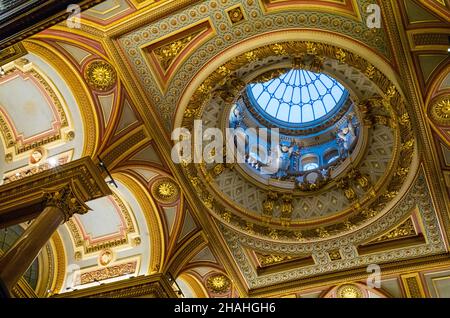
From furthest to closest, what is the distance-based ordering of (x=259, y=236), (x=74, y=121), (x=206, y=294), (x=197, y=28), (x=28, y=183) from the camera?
(x=206, y=294), (x=259, y=236), (x=74, y=121), (x=197, y=28), (x=28, y=183)


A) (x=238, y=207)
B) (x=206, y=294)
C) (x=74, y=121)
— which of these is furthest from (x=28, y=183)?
(x=206, y=294)

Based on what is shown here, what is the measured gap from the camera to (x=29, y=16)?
7012mm

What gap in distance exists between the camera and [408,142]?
1162cm

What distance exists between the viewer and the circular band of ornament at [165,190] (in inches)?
493

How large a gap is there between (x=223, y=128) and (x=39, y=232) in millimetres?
6580

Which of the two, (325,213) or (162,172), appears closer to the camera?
(162,172)

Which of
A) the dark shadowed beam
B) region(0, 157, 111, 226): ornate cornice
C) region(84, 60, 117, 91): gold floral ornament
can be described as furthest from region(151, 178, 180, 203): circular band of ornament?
the dark shadowed beam

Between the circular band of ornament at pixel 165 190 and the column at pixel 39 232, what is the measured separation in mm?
3224

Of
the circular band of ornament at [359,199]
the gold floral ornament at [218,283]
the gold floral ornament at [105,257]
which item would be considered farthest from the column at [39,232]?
the gold floral ornament at [218,283]

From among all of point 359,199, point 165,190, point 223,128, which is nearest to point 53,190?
point 165,190

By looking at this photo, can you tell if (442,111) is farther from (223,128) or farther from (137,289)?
(137,289)

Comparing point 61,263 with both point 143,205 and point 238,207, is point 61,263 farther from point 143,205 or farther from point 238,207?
point 238,207

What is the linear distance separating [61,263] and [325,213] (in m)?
7.70

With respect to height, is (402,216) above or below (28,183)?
above
